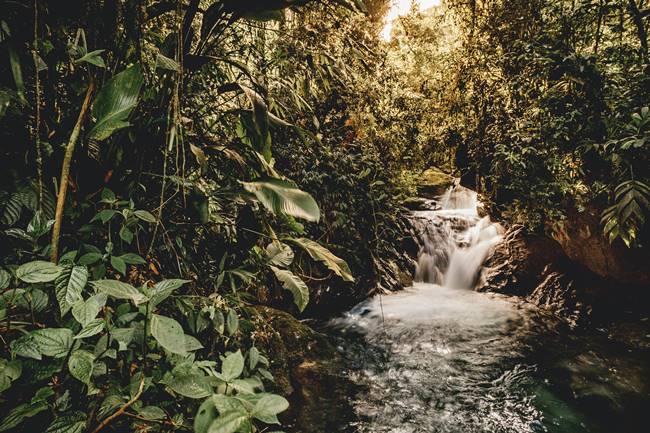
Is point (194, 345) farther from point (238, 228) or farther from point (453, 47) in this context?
point (453, 47)

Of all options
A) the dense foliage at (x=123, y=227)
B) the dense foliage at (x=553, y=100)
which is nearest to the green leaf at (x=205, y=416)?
the dense foliage at (x=123, y=227)

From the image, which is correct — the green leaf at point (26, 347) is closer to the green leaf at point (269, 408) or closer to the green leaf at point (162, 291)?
the green leaf at point (162, 291)

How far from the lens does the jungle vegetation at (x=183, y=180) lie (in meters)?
0.91

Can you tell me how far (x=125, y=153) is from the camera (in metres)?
1.68

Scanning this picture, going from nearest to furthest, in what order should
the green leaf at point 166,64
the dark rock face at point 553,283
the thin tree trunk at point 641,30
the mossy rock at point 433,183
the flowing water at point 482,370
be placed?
1. the green leaf at point 166,64
2. the flowing water at point 482,370
3. the thin tree trunk at point 641,30
4. the dark rock face at point 553,283
5. the mossy rock at point 433,183

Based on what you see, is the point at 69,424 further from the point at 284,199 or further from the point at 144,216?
the point at 284,199

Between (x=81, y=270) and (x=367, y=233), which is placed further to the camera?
(x=367, y=233)

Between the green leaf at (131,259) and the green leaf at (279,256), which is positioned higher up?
the green leaf at (131,259)

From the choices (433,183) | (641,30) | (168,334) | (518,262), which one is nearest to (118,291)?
(168,334)

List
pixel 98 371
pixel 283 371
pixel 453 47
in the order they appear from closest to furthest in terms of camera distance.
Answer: pixel 98 371
pixel 283 371
pixel 453 47

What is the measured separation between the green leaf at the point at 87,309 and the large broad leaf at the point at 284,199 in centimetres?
74

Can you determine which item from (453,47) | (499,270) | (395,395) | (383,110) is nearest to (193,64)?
(395,395)

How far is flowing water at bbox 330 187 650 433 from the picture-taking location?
10.2 feet

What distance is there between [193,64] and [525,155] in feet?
15.9
